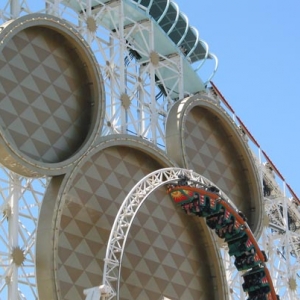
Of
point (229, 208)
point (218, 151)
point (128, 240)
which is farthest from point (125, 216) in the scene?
point (218, 151)

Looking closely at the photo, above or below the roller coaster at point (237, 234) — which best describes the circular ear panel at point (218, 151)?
above

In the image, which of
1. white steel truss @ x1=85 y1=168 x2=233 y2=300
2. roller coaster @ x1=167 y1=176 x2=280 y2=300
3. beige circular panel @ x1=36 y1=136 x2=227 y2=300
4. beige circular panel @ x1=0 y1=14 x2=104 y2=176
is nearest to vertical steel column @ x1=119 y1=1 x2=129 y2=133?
beige circular panel @ x1=36 y1=136 x2=227 y2=300

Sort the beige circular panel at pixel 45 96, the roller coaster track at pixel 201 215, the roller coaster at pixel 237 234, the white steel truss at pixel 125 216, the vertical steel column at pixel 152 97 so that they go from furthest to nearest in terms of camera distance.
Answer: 1. the vertical steel column at pixel 152 97
2. the roller coaster at pixel 237 234
3. the beige circular panel at pixel 45 96
4. the roller coaster track at pixel 201 215
5. the white steel truss at pixel 125 216

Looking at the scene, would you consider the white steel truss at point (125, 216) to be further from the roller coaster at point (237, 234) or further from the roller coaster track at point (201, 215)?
the roller coaster at point (237, 234)

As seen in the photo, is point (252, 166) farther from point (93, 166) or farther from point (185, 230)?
point (93, 166)

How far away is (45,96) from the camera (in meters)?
40.0

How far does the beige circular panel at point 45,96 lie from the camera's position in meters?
38.4

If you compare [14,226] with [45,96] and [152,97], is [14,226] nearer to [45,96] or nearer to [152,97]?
[45,96]

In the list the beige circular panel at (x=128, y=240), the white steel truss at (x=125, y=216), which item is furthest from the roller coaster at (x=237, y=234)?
the beige circular panel at (x=128, y=240)

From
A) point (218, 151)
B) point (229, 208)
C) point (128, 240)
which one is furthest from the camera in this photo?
point (218, 151)

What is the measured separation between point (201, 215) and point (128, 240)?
2.95m

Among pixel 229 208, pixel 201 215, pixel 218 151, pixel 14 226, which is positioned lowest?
pixel 14 226

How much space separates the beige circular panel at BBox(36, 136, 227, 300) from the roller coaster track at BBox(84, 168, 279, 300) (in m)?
0.80

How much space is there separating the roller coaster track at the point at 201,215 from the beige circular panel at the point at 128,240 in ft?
2.62
